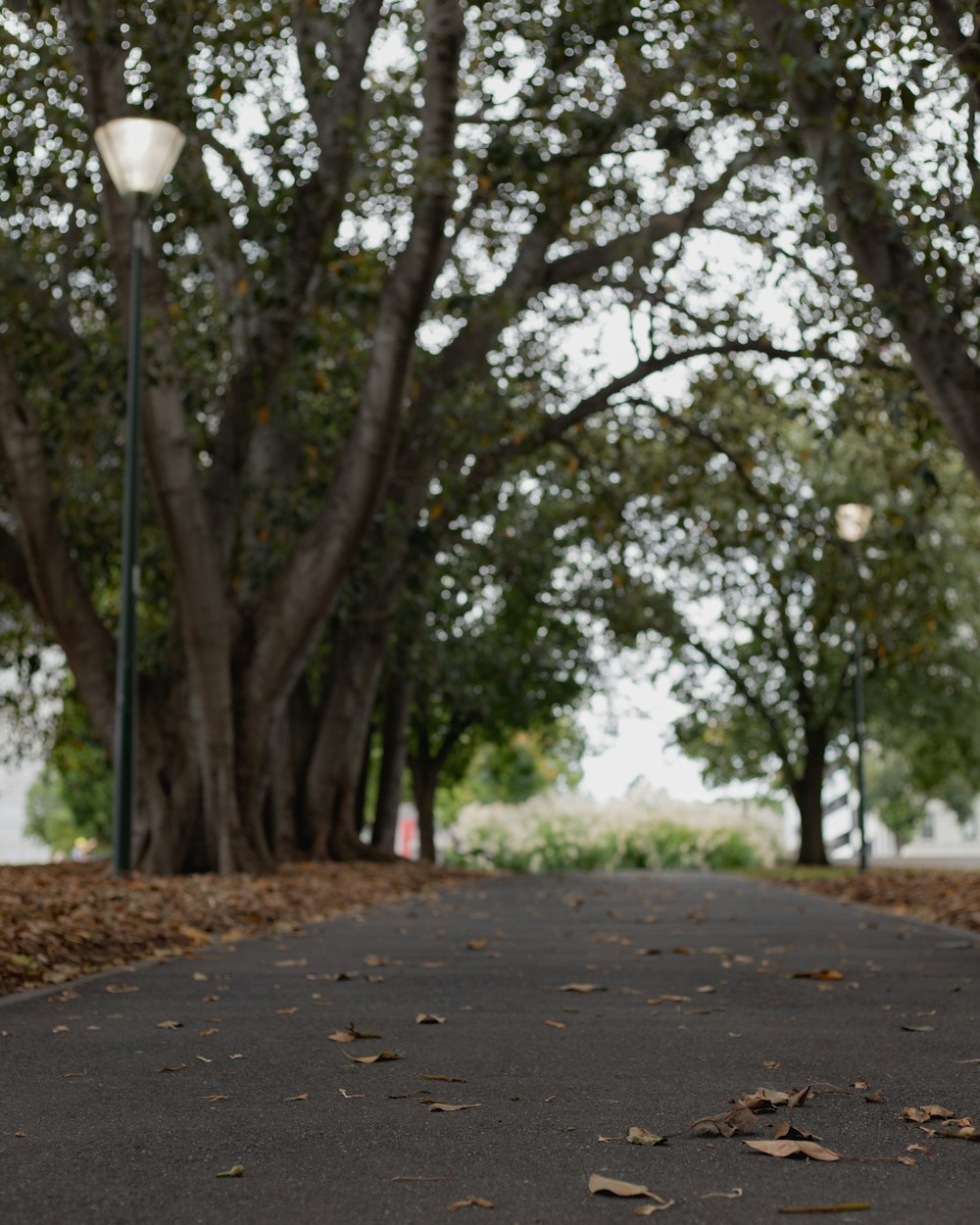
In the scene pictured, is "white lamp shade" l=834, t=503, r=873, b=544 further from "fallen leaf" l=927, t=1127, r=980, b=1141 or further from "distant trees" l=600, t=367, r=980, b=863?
"fallen leaf" l=927, t=1127, r=980, b=1141

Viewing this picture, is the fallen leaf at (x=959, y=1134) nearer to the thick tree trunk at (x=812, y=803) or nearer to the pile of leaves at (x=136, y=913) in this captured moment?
the pile of leaves at (x=136, y=913)

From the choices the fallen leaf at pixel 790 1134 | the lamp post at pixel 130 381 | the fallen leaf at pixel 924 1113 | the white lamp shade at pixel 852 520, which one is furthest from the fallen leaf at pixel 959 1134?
the white lamp shade at pixel 852 520

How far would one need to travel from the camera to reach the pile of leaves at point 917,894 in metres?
12.2

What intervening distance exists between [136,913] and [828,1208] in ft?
22.2

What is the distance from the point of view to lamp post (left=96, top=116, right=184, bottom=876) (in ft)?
38.4

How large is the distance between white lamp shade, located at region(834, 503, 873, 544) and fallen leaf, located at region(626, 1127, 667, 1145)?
1605cm

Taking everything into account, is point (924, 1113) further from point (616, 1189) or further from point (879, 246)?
point (879, 246)

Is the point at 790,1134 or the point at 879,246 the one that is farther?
the point at 879,246

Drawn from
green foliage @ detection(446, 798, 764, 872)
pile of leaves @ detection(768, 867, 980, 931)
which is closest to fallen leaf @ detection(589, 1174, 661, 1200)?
pile of leaves @ detection(768, 867, 980, 931)

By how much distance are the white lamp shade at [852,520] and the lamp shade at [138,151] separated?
33.6 feet

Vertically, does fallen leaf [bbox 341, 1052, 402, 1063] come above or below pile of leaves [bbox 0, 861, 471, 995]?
below

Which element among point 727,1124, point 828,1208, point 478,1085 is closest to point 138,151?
point 478,1085

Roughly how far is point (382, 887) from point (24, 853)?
58.7 metres

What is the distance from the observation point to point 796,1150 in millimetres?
3691
